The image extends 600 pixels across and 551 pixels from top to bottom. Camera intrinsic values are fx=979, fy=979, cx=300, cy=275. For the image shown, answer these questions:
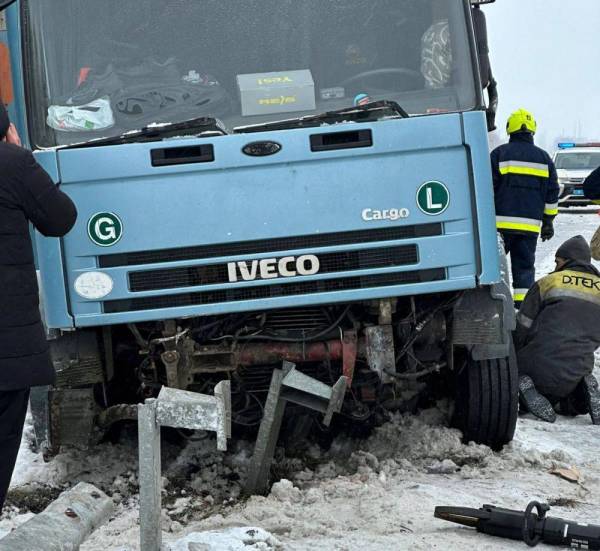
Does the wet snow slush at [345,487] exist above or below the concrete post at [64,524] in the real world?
below

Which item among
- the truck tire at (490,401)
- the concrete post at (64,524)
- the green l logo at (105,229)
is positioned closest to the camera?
the concrete post at (64,524)

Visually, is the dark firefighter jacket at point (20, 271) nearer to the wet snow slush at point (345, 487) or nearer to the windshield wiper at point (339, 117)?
the wet snow slush at point (345, 487)

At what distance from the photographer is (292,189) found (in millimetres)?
4859

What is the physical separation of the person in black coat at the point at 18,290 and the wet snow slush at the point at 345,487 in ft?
2.12

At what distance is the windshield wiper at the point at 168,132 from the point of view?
4898 mm

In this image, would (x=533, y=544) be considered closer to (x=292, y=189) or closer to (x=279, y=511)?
(x=279, y=511)

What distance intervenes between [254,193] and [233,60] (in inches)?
32.3

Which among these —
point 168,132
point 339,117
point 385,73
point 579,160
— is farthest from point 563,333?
point 579,160

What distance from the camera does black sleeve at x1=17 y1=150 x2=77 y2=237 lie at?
146 inches

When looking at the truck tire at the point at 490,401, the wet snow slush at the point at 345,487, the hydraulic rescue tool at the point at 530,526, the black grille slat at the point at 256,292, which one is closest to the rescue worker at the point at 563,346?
the wet snow slush at the point at 345,487

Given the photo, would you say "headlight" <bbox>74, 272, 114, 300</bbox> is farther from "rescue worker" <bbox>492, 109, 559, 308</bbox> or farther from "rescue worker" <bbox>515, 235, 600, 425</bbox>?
"rescue worker" <bbox>492, 109, 559, 308</bbox>

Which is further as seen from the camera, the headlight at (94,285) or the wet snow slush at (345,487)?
the headlight at (94,285)

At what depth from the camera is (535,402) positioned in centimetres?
661

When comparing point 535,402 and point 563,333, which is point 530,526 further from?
point 563,333
